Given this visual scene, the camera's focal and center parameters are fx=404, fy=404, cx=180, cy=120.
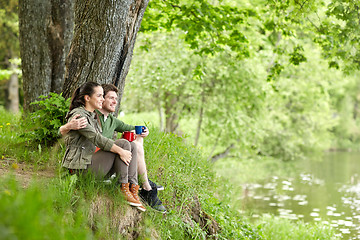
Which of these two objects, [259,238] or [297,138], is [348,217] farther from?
[297,138]

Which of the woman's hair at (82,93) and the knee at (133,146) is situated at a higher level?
the woman's hair at (82,93)

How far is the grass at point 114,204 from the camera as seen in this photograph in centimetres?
215

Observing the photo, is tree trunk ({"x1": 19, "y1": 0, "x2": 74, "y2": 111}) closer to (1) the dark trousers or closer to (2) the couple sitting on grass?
(2) the couple sitting on grass

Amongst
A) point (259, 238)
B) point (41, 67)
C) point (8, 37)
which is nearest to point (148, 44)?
point (41, 67)

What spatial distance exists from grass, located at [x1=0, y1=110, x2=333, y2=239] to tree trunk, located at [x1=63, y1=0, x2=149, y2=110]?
109 cm

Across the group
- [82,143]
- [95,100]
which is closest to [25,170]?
[82,143]

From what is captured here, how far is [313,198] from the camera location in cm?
1606

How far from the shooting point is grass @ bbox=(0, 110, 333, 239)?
2.15 metres

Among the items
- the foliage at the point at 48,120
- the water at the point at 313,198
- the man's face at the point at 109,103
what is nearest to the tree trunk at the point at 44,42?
the foliage at the point at 48,120

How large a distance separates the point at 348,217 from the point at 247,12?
7603 millimetres

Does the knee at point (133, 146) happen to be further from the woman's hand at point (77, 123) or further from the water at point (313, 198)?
Answer: the water at point (313, 198)

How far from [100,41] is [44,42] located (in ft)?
7.97

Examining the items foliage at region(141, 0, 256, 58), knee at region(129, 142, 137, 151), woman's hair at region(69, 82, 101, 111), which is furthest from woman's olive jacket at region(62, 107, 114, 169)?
foliage at region(141, 0, 256, 58)

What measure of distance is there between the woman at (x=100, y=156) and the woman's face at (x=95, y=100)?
9 cm
